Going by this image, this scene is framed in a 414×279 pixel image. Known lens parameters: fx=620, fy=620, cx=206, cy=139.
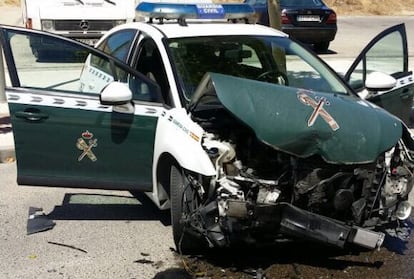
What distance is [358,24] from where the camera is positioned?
24.4 m

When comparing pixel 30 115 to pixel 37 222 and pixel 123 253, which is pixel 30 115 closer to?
pixel 37 222

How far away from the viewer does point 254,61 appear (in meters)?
5.29

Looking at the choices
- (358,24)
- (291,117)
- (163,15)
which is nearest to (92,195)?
(163,15)

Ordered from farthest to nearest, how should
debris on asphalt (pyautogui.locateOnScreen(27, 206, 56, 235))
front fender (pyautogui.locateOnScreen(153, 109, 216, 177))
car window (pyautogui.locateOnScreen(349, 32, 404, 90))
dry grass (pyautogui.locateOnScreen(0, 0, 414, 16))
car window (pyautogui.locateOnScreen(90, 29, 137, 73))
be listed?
dry grass (pyautogui.locateOnScreen(0, 0, 414, 16)), car window (pyautogui.locateOnScreen(349, 32, 404, 90)), car window (pyautogui.locateOnScreen(90, 29, 137, 73)), debris on asphalt (pyautogui.locateOnScreen(27, 206, 56, 235)), front fender (pyautogui.locateOnScreen(153, 109, 216, 177))

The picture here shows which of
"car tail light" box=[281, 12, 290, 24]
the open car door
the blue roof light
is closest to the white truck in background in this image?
"car tail light" box=[281, 12, 290, 24]

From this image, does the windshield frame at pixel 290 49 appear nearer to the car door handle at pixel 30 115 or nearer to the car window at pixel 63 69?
the car window at pixel 63 69

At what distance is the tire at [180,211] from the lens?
4.18 metres

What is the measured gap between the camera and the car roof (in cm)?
507

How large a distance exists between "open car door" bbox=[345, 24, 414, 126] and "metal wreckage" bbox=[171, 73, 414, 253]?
4.09 ft

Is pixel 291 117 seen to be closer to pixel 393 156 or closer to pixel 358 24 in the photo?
pixel 393 156

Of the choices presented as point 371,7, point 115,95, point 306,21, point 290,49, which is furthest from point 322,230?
point 371,7

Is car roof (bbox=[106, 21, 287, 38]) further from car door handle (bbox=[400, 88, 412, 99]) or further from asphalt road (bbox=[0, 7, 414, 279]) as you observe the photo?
asphalt road (bbox=[0, 7, 414, 279])

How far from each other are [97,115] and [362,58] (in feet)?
8.25

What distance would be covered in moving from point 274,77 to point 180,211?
5.03ft
